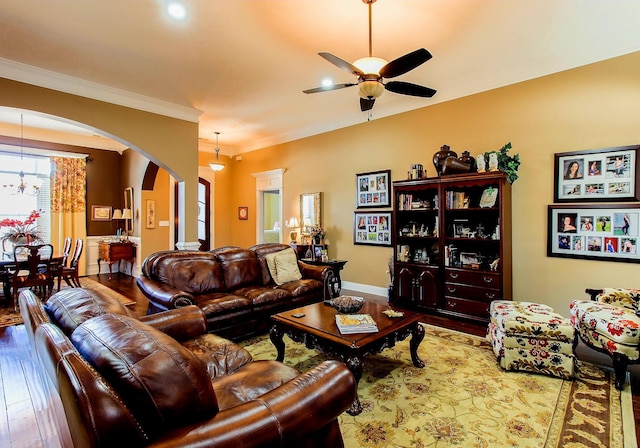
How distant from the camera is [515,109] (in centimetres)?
421

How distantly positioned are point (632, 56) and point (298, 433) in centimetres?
477

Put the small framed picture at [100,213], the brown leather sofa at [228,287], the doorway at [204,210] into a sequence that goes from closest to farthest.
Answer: the brown leather sofa at [228,287] → the small framed picture at [100,213] → the doorway at [204,210]

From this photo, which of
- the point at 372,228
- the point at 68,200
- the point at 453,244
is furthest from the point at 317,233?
the point at 68,200

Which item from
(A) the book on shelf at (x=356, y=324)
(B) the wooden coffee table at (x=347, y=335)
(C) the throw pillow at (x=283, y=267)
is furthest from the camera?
(C) the throw pillow at (x=283, y=267)

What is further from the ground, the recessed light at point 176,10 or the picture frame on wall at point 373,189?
the recessed light at point 176,10

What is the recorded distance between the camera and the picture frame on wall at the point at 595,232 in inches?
136

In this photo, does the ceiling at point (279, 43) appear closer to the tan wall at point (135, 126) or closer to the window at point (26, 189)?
the tan wall at point (135, 126)

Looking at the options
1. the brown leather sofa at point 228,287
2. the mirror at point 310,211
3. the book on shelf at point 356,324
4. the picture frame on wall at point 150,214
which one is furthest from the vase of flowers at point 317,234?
the picture frame on wall at point 150,214

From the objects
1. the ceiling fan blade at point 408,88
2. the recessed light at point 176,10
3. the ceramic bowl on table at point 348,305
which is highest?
the recessed light at point 176,10

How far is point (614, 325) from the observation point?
8.51 ft

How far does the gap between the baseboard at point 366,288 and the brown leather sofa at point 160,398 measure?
13.9 feet

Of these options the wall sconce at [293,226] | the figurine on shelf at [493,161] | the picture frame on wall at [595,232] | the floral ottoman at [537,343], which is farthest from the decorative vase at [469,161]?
the wall sconce at [293,226]

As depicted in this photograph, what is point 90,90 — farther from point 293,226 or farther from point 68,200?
point 68,200

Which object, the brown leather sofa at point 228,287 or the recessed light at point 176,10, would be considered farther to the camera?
the brown leather sofa at point 228,287
